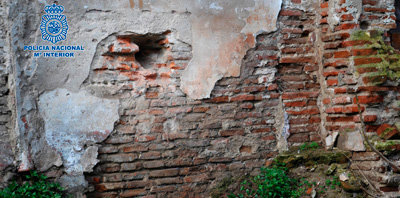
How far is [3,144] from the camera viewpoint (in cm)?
306

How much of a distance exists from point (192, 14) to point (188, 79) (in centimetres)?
61

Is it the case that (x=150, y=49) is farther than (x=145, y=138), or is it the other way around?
(x=150, y=49)

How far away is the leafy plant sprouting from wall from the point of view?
3.18 metres

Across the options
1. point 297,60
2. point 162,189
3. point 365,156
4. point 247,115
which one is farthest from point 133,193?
point 365,156

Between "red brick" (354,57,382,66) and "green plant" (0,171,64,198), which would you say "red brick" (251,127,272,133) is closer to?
"red brick" (354,57,382,66)

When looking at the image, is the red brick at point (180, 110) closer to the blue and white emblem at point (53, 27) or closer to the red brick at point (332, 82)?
the blue and white emblem at point (53, 27)

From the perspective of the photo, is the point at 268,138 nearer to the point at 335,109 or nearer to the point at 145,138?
the point at 335,109

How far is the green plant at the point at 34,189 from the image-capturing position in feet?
9.51

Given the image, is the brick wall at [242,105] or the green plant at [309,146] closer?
the brick wall at [242,105]

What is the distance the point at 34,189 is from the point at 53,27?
139 cm

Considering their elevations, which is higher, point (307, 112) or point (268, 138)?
point (307, 112)

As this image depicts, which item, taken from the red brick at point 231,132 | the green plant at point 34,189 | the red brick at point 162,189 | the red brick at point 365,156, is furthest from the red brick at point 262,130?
the green plant at point 34,189

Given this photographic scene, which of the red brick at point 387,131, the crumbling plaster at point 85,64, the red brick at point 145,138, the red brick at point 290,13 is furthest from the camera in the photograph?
the red brick at point 290,13

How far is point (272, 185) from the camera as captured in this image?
3205 millimetres
